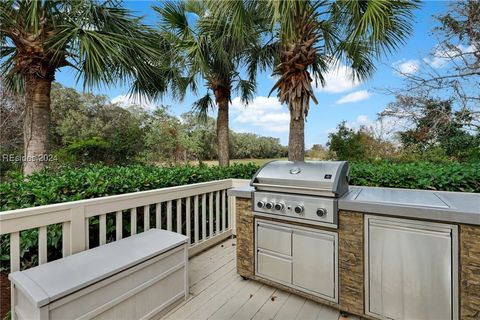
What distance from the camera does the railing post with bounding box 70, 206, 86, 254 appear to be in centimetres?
186

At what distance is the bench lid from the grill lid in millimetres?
938

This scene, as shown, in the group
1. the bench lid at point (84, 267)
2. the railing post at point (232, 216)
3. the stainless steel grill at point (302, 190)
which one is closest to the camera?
the bench lid at point (84, 267)

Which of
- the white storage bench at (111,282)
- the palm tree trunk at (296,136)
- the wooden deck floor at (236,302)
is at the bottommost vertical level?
the wooden deck floor at (236,302)

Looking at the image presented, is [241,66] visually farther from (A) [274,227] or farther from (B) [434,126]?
(B) [434,126]

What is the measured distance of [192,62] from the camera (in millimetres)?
4922

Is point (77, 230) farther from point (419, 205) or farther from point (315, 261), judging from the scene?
point (419, 205)

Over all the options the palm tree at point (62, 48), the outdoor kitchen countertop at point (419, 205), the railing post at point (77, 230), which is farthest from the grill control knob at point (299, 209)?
the palm tree at point (62, 48)

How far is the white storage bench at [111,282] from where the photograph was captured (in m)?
1.35

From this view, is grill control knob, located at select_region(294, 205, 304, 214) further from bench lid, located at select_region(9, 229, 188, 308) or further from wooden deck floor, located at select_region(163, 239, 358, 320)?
bench lid, located at select_region(9, 229, 188, 308)

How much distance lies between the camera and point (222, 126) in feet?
21.3

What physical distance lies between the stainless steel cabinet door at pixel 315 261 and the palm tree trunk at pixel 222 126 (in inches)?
169

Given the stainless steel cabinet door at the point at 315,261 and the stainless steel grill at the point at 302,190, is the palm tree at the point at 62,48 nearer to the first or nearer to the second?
the stainless steel grill at the point at 302,190

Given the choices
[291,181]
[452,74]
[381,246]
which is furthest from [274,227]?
[452,74]

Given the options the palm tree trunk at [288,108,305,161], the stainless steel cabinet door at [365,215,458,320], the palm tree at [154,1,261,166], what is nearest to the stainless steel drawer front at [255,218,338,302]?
the stainless steel cabinet door at [365,215,458,320]
